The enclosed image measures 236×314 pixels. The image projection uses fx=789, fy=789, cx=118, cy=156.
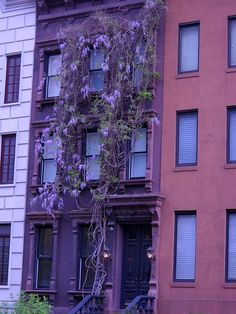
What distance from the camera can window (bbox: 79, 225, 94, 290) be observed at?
26547mm

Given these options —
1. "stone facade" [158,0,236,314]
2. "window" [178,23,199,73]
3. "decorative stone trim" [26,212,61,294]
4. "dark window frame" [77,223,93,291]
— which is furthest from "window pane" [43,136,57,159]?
"window" [178,23,199,73]

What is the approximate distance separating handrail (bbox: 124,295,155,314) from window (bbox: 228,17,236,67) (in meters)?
7.84

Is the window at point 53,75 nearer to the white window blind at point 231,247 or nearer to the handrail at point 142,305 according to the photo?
the white window blind at point 231,247

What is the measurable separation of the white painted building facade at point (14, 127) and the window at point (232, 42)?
7931mm

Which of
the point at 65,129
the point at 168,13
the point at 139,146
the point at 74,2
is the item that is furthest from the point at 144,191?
the point at 74,2

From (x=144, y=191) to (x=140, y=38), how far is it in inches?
206

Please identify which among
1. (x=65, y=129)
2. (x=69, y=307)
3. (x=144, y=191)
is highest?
(x=65, y=129)

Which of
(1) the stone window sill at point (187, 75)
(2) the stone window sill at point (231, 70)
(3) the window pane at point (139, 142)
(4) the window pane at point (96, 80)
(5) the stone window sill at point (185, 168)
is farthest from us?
(4) the window pane at point (96, 80)

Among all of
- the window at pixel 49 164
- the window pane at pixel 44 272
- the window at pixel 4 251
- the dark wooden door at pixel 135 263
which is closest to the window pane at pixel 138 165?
the dark wooden door at pixel 135 263

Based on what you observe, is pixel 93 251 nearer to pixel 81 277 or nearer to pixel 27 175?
pixel 81 277

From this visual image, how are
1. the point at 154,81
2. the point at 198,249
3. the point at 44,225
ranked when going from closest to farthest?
the point at 198,249
the point at 154,81
the point at 44,225

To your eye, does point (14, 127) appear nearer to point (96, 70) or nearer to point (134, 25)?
point (96, 70)

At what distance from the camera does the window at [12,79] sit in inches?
1177

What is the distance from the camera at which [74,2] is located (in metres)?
28.9
